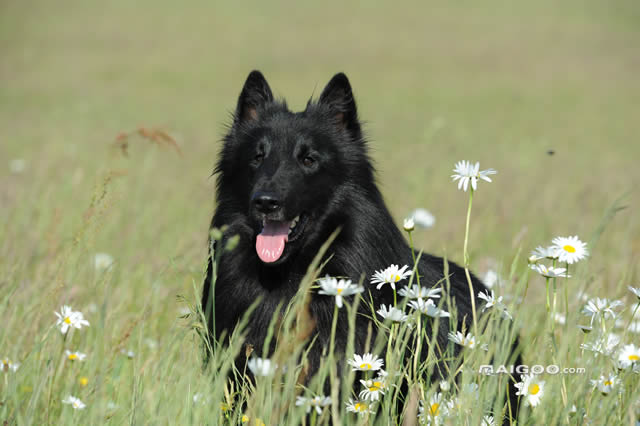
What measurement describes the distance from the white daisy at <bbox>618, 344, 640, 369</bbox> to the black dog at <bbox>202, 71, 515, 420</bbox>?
3.01 feet

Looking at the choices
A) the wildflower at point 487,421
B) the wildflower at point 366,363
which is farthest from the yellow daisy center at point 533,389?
the wildflower at point 366,363

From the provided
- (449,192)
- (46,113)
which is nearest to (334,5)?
(46,113)

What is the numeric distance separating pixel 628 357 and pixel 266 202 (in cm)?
191

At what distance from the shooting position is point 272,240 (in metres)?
3.29

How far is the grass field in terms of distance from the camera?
9.59 ft

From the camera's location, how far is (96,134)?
15391 millimetres

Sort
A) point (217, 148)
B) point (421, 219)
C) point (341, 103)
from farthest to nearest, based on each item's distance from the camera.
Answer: point (217, 148) → point (421, 219) → point (341, 103)

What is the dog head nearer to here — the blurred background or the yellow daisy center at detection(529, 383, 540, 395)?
the blurred background

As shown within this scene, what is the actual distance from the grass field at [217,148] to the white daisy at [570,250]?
0.08 metres

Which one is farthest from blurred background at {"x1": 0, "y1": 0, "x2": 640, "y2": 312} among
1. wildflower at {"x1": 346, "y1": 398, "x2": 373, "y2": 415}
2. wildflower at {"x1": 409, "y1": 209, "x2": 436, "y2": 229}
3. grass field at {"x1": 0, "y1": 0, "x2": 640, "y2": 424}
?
wildflower at {"x1": 346, "y1": 398, "x2": 373, "y2": 415}

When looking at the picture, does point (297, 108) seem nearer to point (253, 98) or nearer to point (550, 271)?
point (253, 98)

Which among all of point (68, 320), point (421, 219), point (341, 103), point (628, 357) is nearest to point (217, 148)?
point (421, 219)

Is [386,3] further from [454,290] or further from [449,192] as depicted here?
[454,290]

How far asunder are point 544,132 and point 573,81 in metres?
13.2
